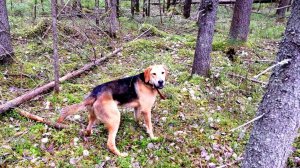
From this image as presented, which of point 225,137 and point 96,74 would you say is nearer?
point 225,137

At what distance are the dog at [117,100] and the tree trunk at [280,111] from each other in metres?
2.28

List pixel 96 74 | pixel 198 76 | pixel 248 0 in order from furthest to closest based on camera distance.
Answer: pixel 248 0 < pixel 96 74 < pixel 198 76

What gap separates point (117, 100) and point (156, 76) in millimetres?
856

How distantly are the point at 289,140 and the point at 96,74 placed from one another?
5.87 m

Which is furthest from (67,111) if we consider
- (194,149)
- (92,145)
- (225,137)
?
(225,137)

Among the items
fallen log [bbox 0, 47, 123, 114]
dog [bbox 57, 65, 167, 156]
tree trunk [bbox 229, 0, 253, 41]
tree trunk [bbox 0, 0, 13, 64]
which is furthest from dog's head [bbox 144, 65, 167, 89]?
tree trunk [bbox 229, 0, 253, 41]

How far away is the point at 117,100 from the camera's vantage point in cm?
505

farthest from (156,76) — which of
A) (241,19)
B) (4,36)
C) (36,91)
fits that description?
(241,19)

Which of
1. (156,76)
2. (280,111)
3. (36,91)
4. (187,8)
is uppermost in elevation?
(187,8)

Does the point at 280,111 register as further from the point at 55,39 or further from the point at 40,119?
the point at 55,39

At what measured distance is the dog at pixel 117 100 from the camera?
479 cm

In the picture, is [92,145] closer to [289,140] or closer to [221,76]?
[289,140]

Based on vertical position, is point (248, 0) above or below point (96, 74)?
above

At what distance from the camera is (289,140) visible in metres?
3.17
